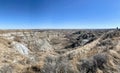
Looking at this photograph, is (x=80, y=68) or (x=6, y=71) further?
(x=80, y=68)

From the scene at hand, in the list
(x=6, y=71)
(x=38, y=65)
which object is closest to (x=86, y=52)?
(x=38, y=65)

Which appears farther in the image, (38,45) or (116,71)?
(38,45)

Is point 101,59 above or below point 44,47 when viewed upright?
above

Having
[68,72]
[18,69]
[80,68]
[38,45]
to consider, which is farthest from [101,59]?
[38,45]

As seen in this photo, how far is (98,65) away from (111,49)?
381 cm

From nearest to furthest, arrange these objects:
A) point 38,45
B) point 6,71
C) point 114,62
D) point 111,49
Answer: point 6,71 < point 114,62 < point 111,49 < point 38,45

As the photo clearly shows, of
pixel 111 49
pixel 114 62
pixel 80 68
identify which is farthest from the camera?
pixel 111 49

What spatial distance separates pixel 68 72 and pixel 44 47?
→ 131 feet

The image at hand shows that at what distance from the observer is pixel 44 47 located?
53344 millimetres

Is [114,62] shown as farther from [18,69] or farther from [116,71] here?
[18,69]

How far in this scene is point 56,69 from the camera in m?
13.4

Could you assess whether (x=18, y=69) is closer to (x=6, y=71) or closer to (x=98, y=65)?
(x=6, y=71)

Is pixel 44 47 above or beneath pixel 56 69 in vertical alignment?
beneath

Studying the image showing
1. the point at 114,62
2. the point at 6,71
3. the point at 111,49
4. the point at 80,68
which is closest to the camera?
the point at 6,71
